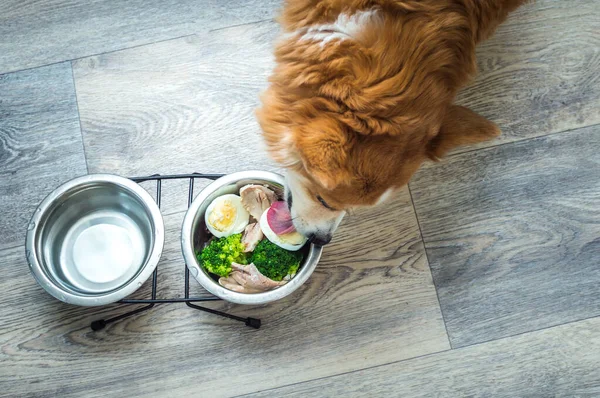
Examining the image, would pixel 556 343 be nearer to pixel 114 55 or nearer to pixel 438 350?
pixel 438 350

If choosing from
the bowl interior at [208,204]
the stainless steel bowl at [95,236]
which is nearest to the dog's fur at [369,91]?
the bowl interior at [208,204]

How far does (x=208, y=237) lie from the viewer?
151 centimetres

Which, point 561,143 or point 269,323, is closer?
point 269,323

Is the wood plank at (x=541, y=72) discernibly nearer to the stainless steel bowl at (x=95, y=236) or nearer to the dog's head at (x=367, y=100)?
the dog's head at (x=367, y=100)

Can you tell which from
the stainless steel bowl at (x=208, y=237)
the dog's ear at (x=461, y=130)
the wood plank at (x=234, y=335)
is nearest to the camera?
the dog's ear at (x=461, y=130)

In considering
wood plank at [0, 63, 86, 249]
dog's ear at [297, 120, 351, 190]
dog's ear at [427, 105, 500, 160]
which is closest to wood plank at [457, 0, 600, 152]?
dog's ear at [427, 105, 500, 160]

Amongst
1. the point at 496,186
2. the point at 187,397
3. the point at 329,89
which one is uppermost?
the point at 329,89

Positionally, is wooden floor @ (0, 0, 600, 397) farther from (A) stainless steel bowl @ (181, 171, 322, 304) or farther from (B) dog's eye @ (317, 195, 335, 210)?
(B) dog's eye @ (317, 195, 335, 210)

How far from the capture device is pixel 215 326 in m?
1.57

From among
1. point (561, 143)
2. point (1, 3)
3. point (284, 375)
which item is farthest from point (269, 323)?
point (1, 3)

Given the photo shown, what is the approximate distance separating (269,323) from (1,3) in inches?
51.9

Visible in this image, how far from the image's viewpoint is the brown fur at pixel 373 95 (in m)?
1.01

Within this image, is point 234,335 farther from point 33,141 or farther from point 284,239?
point 33,141

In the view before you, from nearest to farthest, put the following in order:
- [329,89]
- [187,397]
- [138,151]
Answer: [329,89]
[187,397]
[138,151]
